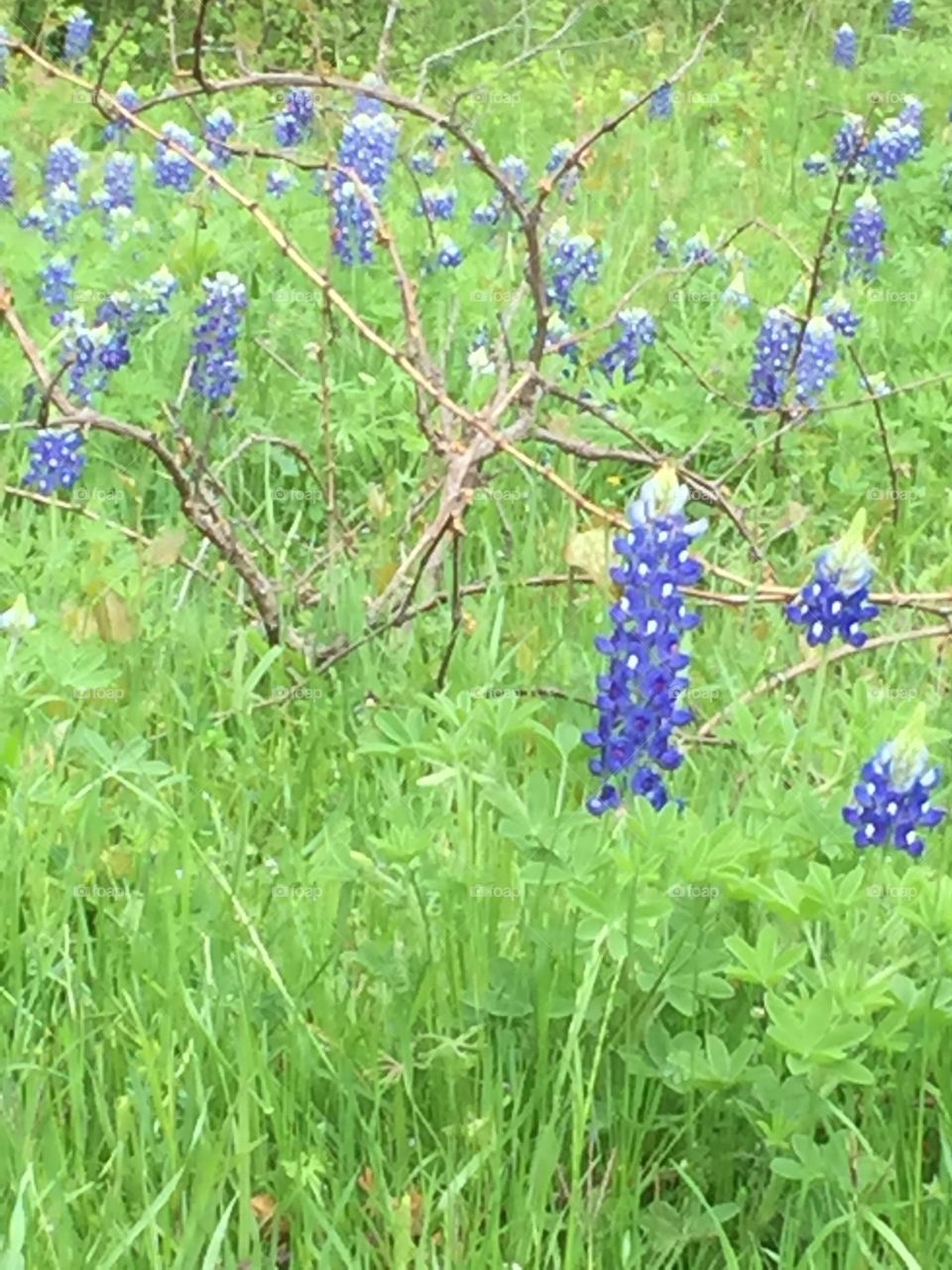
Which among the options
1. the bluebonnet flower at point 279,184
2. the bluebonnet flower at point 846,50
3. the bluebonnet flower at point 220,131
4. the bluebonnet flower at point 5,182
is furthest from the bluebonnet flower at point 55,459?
the bluebonnet flower at point 846,50

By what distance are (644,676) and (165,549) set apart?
107 cm

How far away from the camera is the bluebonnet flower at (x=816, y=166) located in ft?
18.8

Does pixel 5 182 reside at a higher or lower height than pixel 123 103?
lower

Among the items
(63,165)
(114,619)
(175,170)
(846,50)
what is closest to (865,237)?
(175,170)

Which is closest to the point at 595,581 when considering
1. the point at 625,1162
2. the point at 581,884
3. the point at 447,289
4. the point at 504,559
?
the point at 504,559

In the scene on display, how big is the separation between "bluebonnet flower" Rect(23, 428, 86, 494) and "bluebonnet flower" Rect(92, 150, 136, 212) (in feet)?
5.50

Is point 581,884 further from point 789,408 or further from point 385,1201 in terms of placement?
point 789,408

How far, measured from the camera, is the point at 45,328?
4.03 meters

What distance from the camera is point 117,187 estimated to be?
4.78 m

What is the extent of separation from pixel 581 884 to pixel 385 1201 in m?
0.36

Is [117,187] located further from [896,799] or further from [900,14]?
[900,14]

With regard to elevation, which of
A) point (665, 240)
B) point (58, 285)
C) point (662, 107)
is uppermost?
point (662, 107)

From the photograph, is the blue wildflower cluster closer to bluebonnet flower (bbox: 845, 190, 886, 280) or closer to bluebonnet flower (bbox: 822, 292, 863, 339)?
bluebonnet flower (bbox: 822, 292, 863, 339)

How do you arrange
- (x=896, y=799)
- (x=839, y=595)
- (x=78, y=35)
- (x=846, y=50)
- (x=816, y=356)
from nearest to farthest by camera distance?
(x=896, y=799)
(x=839, y=595)
(x=816, y=356)
(x=78, y=35)
(x=846, y=50)
